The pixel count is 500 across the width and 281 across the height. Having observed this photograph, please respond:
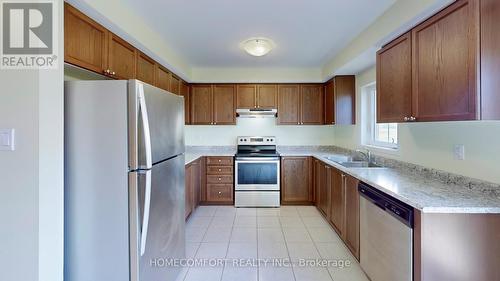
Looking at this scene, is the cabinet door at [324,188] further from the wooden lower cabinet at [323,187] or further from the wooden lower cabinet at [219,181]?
the wooden lower cabinet at [219,181]

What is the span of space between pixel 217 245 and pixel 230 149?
2.36m

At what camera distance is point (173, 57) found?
370 centimetres

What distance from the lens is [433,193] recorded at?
1751mm

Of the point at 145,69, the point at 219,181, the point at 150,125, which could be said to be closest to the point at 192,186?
the point at 219,181

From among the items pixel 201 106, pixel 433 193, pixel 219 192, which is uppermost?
pixel 201 106

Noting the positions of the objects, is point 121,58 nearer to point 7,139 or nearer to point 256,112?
point 7,139

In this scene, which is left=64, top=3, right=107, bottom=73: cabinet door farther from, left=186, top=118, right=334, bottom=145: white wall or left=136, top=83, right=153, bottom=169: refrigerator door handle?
left=186, top=118, right=334, bottom=145: white wall

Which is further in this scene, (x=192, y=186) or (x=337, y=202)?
(x=192, y=186)

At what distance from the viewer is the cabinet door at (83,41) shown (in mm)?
1775

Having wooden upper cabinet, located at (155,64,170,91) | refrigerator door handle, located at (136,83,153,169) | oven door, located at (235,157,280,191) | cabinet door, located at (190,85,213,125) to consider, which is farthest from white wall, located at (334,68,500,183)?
cabinet door, located at (190,85,213,125)

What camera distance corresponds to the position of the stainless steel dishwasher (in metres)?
1.67

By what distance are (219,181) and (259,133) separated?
4.02 feet

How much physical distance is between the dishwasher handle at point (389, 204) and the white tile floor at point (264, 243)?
80cm

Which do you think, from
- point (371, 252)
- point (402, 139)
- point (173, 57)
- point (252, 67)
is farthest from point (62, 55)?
point (252, 67)
